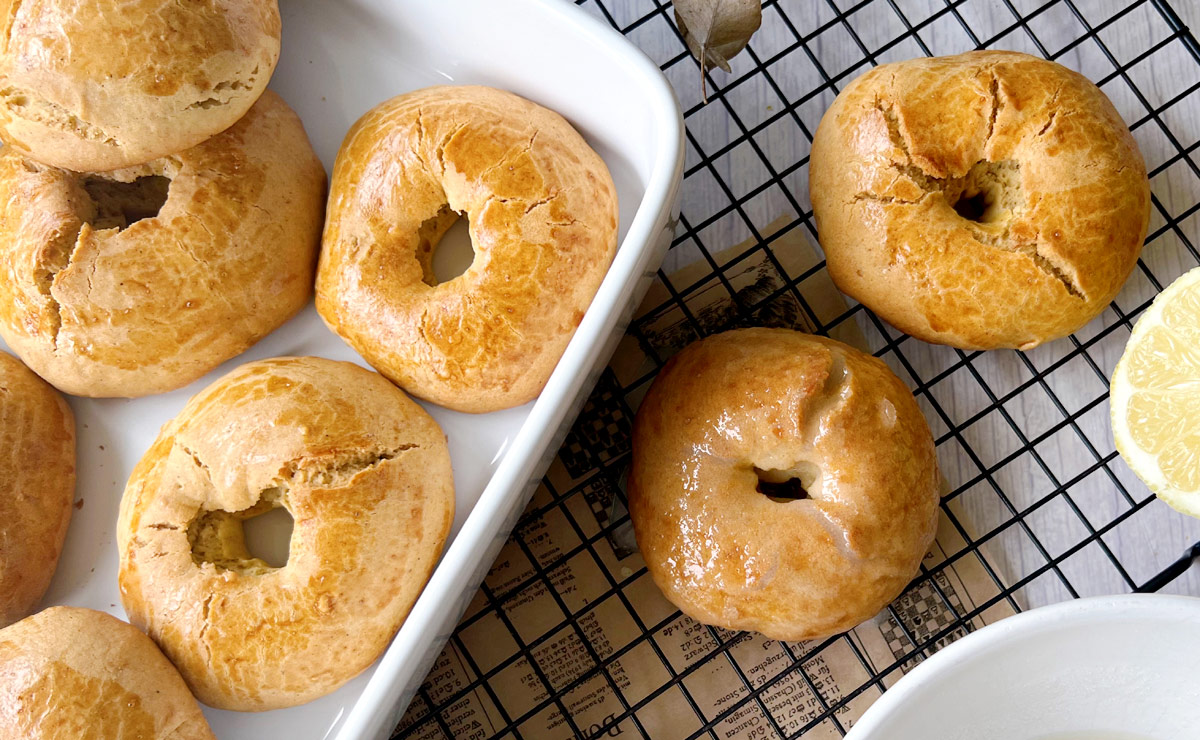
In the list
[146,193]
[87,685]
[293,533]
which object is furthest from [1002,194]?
[87,685]

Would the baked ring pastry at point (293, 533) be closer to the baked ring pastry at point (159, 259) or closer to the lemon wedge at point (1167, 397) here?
the baked ring pastry at point (159, 259)

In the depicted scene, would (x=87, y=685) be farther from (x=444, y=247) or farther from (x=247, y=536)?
(x=444, y=247)

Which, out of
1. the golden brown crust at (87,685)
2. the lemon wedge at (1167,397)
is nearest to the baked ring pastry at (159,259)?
the golden brown crust at (87,685)

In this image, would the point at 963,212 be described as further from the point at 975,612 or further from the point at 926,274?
the point at 975,612

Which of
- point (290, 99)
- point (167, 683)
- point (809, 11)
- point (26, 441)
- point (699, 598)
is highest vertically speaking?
point (290, 99)

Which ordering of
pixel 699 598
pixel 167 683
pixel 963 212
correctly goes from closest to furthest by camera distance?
pixel 167 683, pixel 699 598, pixel 963 212

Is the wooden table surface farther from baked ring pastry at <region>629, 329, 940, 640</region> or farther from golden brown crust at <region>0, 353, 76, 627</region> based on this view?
golden brown crust at <region>0, 353, 76, 627</region>

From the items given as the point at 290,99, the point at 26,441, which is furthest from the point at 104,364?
the point at 290,99
